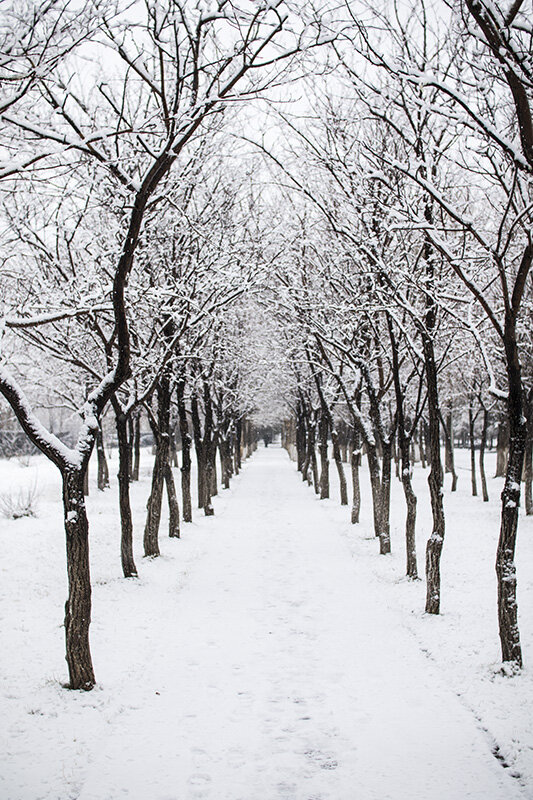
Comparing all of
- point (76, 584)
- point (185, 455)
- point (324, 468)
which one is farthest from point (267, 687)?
point (324, 468)

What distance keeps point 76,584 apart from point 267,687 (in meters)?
2.37

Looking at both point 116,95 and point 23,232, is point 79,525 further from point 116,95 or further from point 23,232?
point 116,95

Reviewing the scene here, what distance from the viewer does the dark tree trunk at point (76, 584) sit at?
19.5ft

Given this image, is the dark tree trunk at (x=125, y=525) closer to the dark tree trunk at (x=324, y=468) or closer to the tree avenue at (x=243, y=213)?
the tree avenue at (x=243, y=213)

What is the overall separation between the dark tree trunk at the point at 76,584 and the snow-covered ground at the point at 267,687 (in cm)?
21

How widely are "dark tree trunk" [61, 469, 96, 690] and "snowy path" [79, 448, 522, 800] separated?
0.76m

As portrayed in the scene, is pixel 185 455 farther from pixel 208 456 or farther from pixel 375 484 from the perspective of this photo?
pixel 375 484

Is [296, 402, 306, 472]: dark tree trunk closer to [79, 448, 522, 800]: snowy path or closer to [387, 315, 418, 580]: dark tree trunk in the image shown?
[387, 315, 418, 580]: dark tree trunk

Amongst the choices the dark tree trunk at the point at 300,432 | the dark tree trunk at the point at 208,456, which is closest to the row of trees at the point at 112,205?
the dark tree trunk at the point at 208,456

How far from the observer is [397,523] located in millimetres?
18328

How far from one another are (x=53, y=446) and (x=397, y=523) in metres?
14.5

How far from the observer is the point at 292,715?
5.43 metres

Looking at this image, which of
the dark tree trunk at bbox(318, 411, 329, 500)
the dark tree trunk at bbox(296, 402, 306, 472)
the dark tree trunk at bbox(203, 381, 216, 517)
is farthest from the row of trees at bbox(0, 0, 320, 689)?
the dark tree trunk at bbox(296, 402, 306, 472)

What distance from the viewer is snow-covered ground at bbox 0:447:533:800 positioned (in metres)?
4.40
